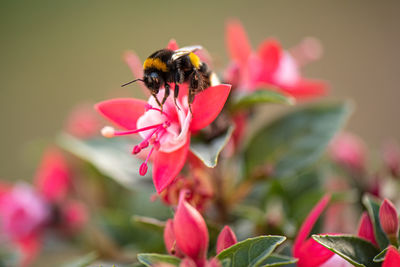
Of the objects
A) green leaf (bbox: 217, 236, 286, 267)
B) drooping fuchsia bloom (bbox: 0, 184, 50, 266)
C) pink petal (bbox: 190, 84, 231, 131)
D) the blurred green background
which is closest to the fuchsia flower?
pink petal (bbox: 190, 84, 231, 131)

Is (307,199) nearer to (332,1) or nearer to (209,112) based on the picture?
(209,112)

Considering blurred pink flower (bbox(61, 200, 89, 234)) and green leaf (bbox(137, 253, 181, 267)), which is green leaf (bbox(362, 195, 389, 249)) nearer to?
green leaf (bbox(137, 253, 181, 267))

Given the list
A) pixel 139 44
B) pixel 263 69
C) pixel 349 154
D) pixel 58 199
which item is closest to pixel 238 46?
pixel 263 69

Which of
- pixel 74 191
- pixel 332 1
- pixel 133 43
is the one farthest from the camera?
pixel 332 1

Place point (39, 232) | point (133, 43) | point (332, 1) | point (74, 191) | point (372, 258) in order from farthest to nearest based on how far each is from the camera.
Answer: point (332, 1), point (133, 43), point (74, 191), point (39, 232), point (372, 258)

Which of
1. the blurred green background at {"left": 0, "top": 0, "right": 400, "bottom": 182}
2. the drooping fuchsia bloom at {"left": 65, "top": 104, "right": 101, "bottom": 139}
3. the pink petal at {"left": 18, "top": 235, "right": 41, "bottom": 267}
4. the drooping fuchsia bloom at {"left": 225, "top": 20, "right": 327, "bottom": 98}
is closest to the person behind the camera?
the drooping fuchsia bloom at {"left": 225, "top": 20, "right": 327, "bottom": 98}

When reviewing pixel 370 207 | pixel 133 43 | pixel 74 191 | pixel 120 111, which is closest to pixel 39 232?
pixel 74 191
